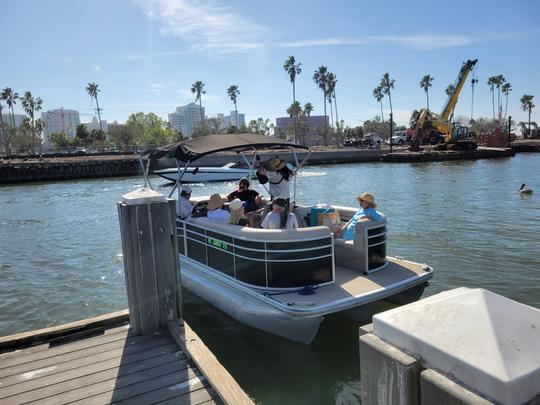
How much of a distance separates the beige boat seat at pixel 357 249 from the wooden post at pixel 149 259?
2958 millimetres

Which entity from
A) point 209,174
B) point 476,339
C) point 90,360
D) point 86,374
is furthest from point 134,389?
point 209,174

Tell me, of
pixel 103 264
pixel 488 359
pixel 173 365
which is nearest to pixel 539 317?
pixel 488 359

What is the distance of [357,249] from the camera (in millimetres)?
6617

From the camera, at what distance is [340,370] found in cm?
577

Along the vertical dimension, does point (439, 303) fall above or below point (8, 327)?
above

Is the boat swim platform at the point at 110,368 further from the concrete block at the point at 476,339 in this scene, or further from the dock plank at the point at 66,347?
the concrete block at the point at 476,339

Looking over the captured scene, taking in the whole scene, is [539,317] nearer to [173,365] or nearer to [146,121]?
[173,365]

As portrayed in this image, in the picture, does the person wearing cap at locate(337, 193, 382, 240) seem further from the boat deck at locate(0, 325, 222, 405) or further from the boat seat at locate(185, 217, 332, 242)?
the boat deck at locate(0, 325, 222, 405)

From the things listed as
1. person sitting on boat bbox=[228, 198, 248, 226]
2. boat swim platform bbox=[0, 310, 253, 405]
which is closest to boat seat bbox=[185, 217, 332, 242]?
person sitting on boat bbox=[228, 198, 248, 226]

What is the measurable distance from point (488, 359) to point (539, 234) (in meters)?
13.2

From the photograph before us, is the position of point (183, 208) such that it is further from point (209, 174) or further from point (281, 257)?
point (209, 174)

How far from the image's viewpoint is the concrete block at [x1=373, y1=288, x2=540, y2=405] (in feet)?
4.92

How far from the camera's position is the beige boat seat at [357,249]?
6.49m

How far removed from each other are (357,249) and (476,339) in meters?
5.01
